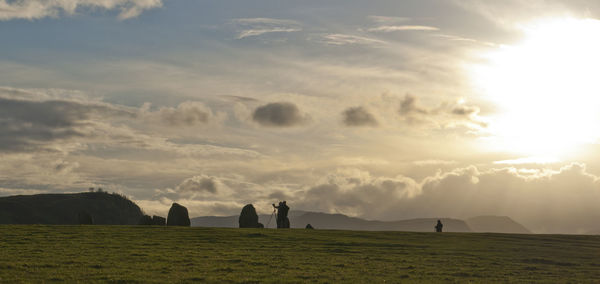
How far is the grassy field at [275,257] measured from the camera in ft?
110

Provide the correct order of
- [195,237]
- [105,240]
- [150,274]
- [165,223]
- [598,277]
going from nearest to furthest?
[150,274] < [598,277] < [105,240] < [195,237] < [165,223]

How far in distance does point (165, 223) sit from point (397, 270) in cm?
6205

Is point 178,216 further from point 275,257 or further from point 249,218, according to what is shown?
point 275,257

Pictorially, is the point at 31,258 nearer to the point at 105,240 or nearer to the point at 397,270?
the point at 105,240

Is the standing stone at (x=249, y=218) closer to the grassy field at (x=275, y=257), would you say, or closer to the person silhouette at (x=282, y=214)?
the person silhouette at (x=282, y=214)

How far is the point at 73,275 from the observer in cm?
3131

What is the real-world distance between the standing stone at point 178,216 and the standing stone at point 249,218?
8827 mm

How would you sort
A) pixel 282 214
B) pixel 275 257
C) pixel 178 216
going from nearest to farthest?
pixel 275 257 < pixel 282 214 < pixel 178 216

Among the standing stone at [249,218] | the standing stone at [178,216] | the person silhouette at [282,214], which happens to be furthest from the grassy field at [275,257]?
the standing stone at [178,216]

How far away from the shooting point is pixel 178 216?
9462cm

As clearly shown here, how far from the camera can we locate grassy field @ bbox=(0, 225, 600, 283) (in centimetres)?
3366

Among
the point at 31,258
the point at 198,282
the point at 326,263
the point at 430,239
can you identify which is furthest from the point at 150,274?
the point at 430,239

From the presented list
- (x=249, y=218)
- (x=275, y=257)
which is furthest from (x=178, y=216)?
(x=275, y=257)

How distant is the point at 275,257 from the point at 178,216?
177 feet
